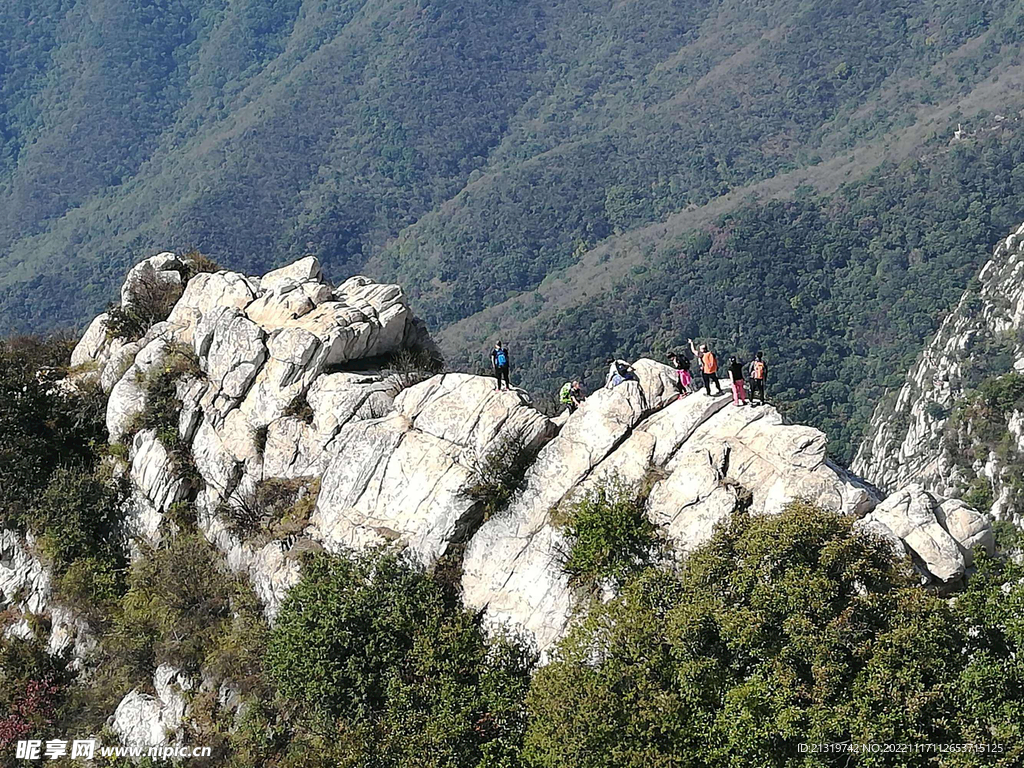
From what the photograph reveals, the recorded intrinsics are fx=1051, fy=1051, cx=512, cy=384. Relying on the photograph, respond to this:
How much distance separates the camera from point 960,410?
94.4m

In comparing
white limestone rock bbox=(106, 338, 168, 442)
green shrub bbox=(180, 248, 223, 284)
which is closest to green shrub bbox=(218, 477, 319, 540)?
white limestone rock bbox=(106, 338, 168, 442)

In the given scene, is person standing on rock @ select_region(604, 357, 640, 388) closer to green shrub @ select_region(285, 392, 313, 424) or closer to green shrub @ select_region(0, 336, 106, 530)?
green shrub @ select_region(285, 392, 313, 424)

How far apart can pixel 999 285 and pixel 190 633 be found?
376 feet

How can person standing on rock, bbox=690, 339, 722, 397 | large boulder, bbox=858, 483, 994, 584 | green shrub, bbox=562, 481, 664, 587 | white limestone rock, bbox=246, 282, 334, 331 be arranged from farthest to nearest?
white limestone rock, bbox=246, 282, 334, 331, person standing on rock, bbox=690, 339, 722, 397, green shrub, bbox=562, 481, 664, 587, large boulder, bbox=858, 483, 994, 584

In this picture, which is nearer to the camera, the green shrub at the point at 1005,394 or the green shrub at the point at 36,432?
the green shrub at the point at 36,432

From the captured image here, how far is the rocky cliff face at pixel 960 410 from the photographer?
3369 inches

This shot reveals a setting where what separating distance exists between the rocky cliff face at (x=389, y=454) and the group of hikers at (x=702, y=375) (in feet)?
1.35

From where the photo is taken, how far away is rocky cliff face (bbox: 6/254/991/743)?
2607cm

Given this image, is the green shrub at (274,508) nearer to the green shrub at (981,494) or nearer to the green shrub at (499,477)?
the green shrub at (499,477)

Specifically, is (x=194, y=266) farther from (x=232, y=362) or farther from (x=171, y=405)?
(x=232, y=362)

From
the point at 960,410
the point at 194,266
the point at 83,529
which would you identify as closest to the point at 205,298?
the point at 194,266

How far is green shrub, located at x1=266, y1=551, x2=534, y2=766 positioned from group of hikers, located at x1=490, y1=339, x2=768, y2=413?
6498mm

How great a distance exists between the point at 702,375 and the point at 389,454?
9.34 m

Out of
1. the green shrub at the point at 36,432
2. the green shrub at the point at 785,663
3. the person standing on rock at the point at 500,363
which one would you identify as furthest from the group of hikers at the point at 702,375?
the green shrub at the point at 36,432
